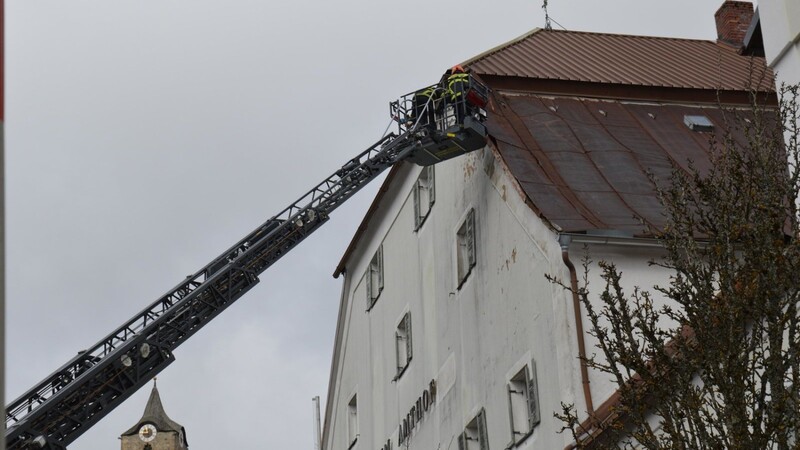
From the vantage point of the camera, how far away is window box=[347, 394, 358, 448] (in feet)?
111

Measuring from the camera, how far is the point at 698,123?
86.1 ft

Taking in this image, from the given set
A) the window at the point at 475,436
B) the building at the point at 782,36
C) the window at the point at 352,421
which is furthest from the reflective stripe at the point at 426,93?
the building at the point at 782,36

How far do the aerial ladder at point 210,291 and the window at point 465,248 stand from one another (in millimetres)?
1302

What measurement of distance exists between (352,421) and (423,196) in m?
7.24

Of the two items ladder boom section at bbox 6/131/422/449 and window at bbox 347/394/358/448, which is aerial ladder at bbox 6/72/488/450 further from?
window at bbox 347/394/358/448

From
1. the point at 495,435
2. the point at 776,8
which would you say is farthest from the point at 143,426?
the point at 776,8

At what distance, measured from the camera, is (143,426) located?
338 feet

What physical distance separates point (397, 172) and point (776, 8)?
17607mm

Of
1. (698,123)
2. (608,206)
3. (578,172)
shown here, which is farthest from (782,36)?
(698,123)

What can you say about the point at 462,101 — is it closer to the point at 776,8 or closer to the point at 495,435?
the point at 495,435

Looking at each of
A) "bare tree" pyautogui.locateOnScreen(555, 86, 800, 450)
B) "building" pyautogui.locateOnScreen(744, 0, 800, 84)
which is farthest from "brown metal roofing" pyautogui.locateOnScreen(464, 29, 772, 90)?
"bare tree" pyautogui.locateOnScreen(555, 86, 800, 450)

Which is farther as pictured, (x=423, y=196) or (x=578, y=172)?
(x=423, y=196)

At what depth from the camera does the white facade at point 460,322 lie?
2098 centimetres

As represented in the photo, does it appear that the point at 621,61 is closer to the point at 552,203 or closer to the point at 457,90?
the point at 457,90
